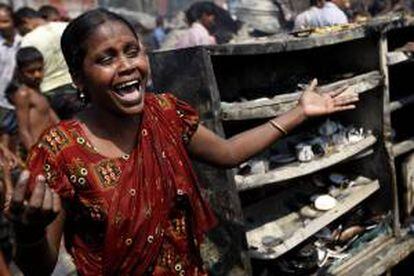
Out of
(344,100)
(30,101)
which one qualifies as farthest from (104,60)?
(30,101)

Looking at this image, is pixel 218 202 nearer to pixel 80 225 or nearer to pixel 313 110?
pixel 313 110

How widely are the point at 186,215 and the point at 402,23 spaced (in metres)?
2.75

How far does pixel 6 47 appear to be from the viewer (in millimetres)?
6031

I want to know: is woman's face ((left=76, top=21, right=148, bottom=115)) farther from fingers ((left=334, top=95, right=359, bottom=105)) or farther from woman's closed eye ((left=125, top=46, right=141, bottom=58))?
fingers ((left=334, top=95, right=359, bottom=105))

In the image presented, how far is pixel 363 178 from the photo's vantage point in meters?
4.18

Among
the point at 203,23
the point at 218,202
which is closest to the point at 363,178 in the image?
the point at 218,202

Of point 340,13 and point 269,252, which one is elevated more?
point 340,13

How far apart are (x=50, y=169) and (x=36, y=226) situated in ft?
0.95

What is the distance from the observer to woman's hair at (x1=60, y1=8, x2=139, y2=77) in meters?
1.79

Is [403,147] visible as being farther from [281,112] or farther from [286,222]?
[281,112]

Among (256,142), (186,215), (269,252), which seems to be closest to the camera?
(186,215)

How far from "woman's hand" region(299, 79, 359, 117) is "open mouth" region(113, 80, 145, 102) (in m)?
0.85

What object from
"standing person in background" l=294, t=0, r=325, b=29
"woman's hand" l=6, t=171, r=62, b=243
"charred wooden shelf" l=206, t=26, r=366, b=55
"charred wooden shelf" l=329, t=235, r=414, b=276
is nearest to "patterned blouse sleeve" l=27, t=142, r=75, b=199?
"woman's hand" l=6, t=171, r=62, b=243

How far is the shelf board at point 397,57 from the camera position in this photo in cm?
391
